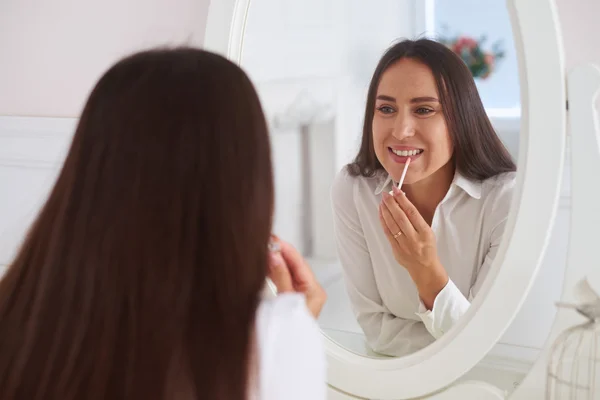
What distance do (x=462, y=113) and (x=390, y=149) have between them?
93 millimetres

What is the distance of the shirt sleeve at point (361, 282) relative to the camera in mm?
742

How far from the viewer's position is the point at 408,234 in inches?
28.5

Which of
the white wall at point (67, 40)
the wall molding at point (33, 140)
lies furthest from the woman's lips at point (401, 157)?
the wall molding at point (33, 140)

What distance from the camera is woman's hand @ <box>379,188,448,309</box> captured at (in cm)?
71

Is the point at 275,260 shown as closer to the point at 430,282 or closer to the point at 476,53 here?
the point at 430,282

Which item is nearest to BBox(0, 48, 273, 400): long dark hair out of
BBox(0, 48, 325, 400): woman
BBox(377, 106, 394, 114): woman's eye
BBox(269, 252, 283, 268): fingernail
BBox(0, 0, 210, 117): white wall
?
BBox(0, 48, 325, 400): woman

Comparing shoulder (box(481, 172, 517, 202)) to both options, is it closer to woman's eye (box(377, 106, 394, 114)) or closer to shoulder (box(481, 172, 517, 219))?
shoulder (box(481, 172, 517, 219))

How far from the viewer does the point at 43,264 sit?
0.53m

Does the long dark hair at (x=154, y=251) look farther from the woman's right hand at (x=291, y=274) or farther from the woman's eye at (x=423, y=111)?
the woman's eye at (x=423, y=111)

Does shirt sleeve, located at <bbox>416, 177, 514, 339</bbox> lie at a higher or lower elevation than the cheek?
lower

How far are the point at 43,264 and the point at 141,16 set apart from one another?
0.65m

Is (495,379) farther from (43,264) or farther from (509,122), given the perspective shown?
(43,264)

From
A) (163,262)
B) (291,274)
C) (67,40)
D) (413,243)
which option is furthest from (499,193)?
(67,40)

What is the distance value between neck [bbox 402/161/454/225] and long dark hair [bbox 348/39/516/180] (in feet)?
0.05
